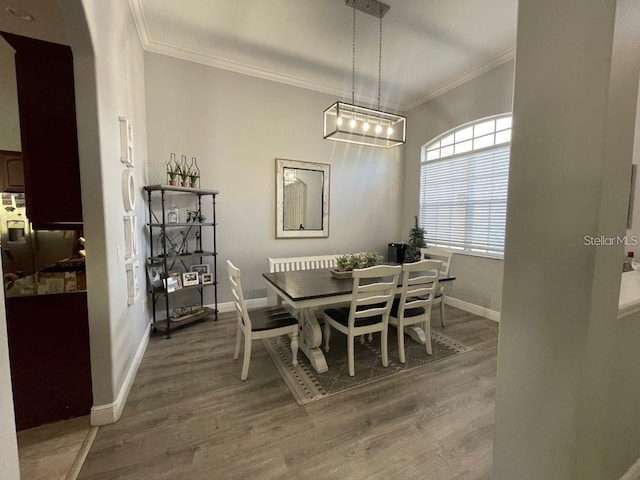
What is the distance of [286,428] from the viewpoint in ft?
5.94

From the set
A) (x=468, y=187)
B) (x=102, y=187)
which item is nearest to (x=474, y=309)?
(x=468, y=187)

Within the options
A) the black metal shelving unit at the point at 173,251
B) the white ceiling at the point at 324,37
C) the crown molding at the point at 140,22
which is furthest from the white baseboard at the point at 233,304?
the crown molding at the point at 140,22

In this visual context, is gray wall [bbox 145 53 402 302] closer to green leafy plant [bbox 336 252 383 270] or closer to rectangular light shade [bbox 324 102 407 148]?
rectangular light shade [bbox 324 102 407 148]

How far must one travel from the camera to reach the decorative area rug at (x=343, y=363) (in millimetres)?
2248

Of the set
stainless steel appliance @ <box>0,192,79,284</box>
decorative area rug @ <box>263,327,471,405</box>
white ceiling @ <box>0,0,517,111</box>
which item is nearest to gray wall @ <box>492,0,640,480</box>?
decorative area rug @ <box>263,327,471,405</box>

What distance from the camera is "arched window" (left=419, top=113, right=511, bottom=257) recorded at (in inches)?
144

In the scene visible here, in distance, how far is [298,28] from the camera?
3.05 meters

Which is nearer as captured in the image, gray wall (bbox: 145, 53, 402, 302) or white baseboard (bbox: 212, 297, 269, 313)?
gray wall (bbox: 145, 53, 402, 302)

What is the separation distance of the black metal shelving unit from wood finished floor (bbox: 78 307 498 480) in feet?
2.64

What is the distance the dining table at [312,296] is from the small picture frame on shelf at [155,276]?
132 centimetres

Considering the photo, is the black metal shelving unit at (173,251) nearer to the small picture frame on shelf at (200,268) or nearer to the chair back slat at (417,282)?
the small picture frame on shelf at (200,268)

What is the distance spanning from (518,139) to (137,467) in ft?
8.01

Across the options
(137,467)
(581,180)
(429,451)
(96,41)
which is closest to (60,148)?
(96,41)

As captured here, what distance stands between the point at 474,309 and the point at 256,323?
3.19m
